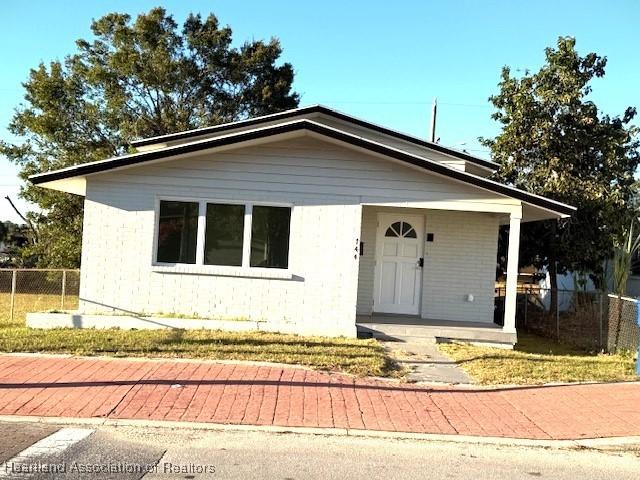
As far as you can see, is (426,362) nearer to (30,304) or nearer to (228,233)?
(228,233)

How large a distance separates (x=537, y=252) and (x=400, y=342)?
6.91m

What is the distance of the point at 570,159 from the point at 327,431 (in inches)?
500

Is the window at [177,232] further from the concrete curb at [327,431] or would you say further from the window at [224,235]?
the concrete curb at [327,431]

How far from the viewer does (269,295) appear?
11.8 metres

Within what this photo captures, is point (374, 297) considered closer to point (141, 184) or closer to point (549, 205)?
point (549, 205)

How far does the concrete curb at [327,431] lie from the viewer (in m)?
6.10

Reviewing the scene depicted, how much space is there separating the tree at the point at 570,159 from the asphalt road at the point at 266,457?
10.8 meters

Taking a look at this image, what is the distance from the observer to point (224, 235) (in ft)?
38.6

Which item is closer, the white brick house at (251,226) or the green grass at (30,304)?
the white brick house at (251,226)

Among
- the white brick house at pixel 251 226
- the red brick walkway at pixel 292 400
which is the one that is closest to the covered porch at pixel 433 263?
the white brick house at pixel 251 226

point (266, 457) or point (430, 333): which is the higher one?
point (430, 333)

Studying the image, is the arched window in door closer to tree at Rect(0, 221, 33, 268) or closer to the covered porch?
the covered porch

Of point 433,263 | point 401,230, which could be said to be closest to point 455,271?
point 433,263

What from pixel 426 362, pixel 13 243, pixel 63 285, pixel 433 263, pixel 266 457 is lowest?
pixel 266 457
